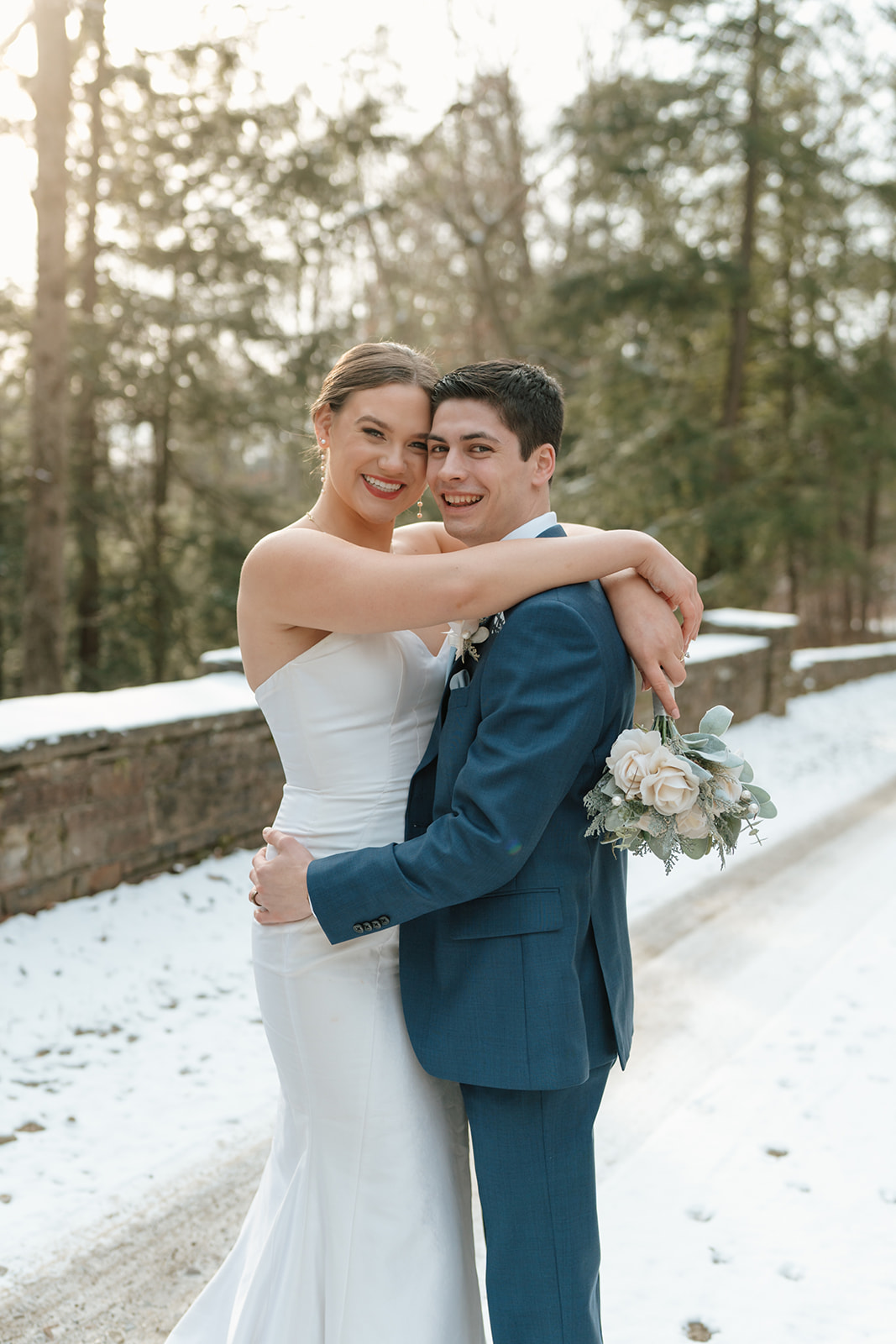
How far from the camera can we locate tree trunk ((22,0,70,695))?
8.95 metres

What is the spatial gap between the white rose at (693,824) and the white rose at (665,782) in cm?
5

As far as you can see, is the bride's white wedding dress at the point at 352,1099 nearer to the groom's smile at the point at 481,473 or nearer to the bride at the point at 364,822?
the bride at the point at 364,822

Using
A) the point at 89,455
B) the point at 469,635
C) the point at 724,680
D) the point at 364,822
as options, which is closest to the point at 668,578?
the point at 469,635

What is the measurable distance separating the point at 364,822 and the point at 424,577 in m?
0.50

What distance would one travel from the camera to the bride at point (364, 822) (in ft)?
6.21

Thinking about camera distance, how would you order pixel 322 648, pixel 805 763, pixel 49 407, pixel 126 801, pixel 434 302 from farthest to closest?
pixel 434 302
pixel 805 763
pixel 49 407
pixel 126 801
pixel 322 648

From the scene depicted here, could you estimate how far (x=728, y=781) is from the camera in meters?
1.83

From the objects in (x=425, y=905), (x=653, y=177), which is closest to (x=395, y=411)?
(x=425, y=905)

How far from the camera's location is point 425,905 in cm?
175

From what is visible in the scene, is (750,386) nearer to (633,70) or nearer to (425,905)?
(633,70)

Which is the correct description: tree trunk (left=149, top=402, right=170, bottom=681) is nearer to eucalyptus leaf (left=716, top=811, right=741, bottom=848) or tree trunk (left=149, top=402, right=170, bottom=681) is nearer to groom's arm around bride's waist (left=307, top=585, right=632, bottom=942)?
groom's arm around bride's waist (left=307, top=585, right=632, bottom=942)

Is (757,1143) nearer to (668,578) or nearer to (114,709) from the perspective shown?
(668,578)

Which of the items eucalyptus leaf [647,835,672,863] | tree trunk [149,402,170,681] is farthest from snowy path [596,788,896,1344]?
tree trunk [149,402,170,681]

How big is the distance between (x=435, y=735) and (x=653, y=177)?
14759 millimetres
